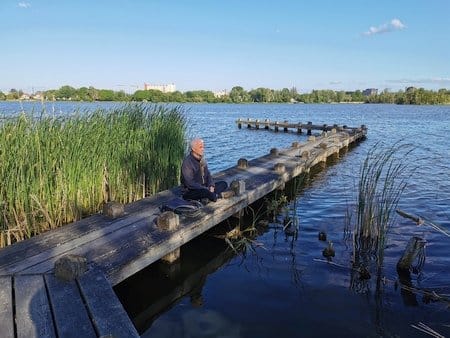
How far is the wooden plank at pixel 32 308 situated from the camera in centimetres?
350

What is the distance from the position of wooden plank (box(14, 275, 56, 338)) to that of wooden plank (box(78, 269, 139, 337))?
38 centimetres

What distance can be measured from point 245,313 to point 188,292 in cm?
109

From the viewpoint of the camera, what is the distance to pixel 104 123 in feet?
28.5

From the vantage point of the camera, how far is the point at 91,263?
16.2 ft

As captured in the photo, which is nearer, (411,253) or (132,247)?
(132,247)

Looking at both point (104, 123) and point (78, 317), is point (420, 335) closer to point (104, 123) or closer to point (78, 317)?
point (78, 317)

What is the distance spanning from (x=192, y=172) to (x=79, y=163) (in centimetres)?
203

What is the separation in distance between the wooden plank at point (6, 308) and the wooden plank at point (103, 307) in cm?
67

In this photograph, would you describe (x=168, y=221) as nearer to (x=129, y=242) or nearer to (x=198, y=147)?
(x=129, y=242)

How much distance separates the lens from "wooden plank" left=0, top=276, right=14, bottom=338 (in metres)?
3.50

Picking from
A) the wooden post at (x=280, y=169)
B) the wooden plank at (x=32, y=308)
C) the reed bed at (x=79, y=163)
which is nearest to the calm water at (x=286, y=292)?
the wooden plank at (x=32, y=308)

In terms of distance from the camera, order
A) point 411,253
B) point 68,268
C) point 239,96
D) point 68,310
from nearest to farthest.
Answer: point 68,310
point 68,268
point 411,253
point 239,96

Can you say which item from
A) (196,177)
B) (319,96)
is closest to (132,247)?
(196,177)

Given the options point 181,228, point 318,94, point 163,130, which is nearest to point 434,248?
point 181,228
